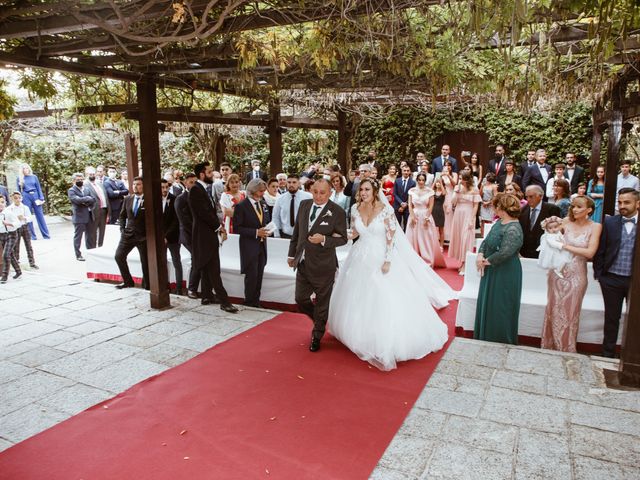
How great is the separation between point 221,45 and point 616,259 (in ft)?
16.1

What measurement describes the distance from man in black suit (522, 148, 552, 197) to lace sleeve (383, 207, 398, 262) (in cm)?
741

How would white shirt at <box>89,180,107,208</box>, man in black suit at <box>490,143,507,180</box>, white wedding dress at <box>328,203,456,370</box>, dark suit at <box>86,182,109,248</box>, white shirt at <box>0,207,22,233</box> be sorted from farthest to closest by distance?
man in black suit at <box>490,143,507,180</box>
white shirt at <box>89,180,107,208</box>
dark suit at <box>86,182,109,248</box>
white shirt at <box>0,207,22,233</box>
white wedding dress at <box>328,203,456,370</box>

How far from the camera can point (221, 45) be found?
567 centimetres

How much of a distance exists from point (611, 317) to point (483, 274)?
132cm

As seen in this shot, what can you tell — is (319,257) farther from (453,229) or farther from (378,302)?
(453,229)

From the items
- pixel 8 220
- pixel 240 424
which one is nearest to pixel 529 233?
pixel 240 424

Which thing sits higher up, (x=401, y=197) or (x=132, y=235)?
(x=401, y=197)

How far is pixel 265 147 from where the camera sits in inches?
750

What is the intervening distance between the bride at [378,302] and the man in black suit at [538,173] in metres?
7.34

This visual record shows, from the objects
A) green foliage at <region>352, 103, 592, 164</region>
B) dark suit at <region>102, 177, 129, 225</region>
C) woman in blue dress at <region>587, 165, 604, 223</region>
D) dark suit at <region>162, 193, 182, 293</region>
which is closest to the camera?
dark suit at <region>162, 193, 182, 293</region>

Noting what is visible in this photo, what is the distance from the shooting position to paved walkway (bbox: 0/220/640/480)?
10.3 ft

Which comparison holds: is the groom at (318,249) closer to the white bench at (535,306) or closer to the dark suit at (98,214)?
the white bench at (535,306)

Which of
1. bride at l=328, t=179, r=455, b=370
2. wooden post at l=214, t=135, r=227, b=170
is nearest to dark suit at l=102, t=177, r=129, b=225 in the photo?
wooden post at l=214, t=135, r=227, b=170

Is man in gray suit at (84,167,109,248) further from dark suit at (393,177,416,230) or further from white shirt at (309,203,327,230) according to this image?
white shirt at (309,203,327,230)
